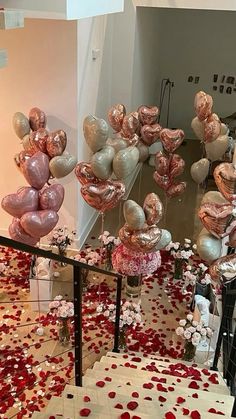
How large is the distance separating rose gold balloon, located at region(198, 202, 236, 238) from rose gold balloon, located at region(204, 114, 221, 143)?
64.9 inches

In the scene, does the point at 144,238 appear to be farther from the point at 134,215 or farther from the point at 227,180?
the point at 227,180

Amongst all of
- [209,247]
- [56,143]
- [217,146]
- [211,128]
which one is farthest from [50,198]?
[217,146]

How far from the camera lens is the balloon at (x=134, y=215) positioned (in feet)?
12.1

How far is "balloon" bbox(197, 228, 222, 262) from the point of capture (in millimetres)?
3404

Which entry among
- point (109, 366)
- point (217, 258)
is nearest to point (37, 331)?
point (109, 366)

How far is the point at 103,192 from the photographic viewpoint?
4156mm

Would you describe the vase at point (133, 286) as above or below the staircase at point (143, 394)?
below

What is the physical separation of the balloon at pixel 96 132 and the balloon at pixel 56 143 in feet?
0.83

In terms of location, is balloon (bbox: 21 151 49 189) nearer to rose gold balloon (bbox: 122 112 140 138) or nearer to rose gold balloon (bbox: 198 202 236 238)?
rose gold balloon (bbox: 122 112 140 138)

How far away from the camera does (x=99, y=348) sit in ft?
13.0

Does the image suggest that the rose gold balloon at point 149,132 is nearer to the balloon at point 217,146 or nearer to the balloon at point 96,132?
the balloon at point 217,146

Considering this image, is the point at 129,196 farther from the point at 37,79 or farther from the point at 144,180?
the point at 37,79

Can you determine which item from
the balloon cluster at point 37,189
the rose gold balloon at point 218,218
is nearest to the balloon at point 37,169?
the balloon cluster at point 37,189

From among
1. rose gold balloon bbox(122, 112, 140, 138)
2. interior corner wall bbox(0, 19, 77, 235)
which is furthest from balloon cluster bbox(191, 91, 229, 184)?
interior corner wall bbox(0, 19, 77, 235)
